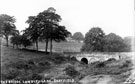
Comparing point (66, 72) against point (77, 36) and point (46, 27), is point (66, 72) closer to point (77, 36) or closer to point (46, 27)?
point (46, 27)

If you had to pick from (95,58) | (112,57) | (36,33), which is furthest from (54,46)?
(112,57)

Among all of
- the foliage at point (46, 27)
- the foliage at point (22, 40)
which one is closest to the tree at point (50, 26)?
the foliage at point (46, 27)

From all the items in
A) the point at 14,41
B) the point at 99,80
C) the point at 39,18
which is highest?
the point at 39,18

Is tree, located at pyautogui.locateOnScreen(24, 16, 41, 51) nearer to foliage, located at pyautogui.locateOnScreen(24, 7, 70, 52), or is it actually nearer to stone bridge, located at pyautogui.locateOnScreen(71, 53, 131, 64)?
foliage, located at pyautogui.locateOnScreen(24, 7, 70, 52)

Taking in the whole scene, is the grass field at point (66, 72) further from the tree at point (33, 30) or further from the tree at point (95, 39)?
the tree at point (95, 39)

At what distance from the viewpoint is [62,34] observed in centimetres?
3381

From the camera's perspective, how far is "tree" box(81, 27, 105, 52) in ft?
147

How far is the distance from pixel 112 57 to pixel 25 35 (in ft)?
59.9

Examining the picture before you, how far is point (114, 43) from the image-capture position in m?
48.0

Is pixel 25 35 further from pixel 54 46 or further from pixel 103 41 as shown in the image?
pixel 103 41

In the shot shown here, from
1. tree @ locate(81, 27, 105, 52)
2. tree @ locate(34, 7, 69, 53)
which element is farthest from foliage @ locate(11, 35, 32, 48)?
tree @ locate(81, 27, 105, 52)

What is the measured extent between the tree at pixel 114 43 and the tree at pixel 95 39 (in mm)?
1911

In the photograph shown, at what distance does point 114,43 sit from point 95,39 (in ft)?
20.5

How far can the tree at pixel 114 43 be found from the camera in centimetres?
4650
